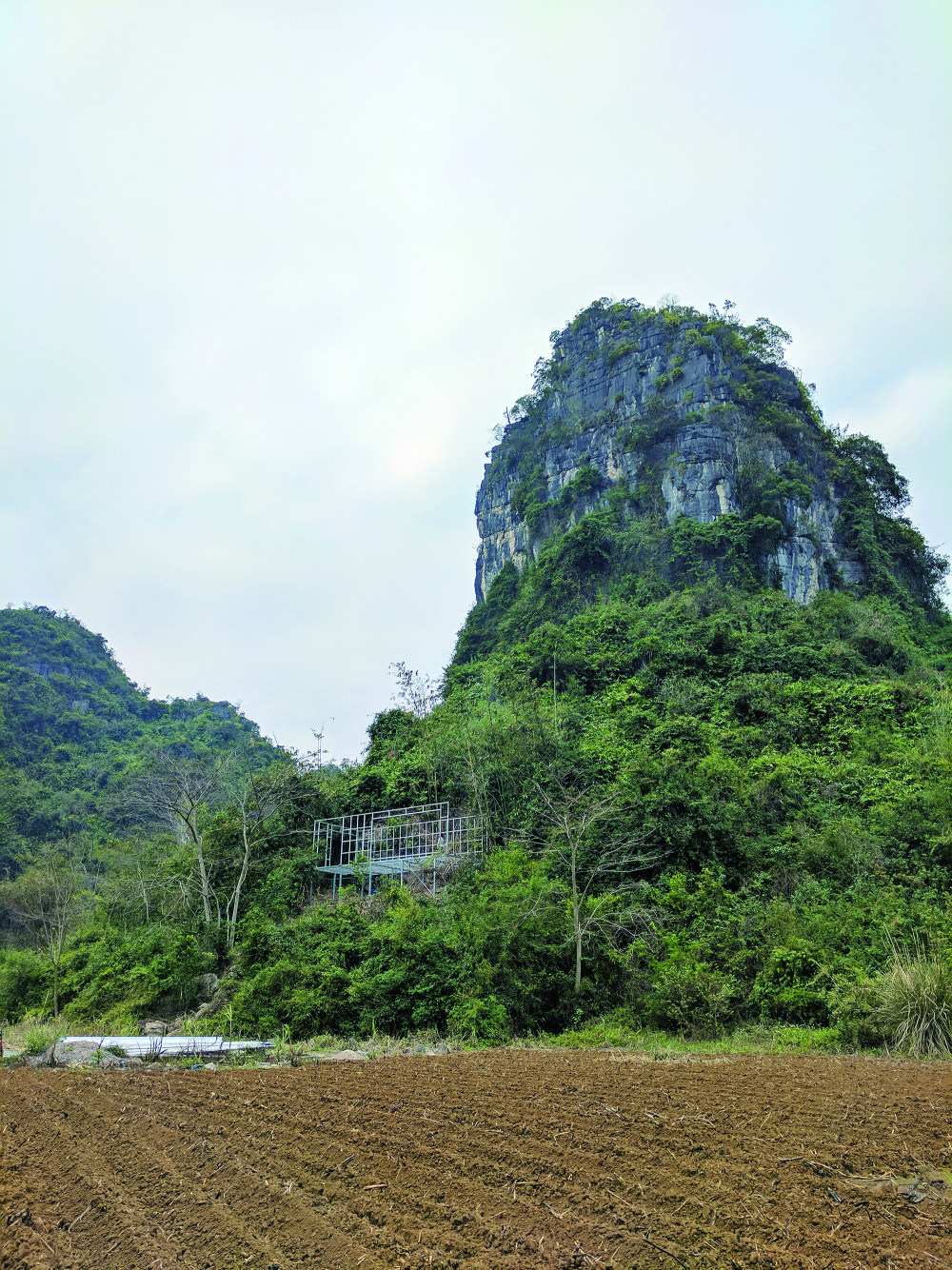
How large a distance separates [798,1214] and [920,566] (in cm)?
3960

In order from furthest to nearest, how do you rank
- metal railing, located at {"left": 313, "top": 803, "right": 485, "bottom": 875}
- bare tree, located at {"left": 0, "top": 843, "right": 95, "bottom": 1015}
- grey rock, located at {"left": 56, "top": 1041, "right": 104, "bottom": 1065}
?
bare tree, located at {"left": 0, "top": 843, "right": 95, "bottom": 1015} < metal railing, located at {"left": 313, "top": 803, "right": 485, "bottom": 875} < grey rock, located at {"left": 56, "top": 1041, "right": 104, "bottom": 1065}

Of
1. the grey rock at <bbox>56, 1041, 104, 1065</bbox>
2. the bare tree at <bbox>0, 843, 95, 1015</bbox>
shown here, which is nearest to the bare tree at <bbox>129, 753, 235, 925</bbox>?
the bare tree at <bbox>0, 843, 95, 1015</bbox>

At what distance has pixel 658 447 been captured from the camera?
125 ft

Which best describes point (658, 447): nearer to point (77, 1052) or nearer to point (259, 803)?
point (259, 803)

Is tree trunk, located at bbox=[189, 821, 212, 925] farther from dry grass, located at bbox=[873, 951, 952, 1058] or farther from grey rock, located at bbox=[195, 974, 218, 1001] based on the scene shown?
dry grass, located at bbox=[873, 951, 952, 1058]

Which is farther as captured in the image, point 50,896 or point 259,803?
point 50,896

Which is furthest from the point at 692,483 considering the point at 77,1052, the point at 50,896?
the point at 77,1052

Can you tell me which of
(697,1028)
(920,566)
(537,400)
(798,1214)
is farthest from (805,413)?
(798,1214)

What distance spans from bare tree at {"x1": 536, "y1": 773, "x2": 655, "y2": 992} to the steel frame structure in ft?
9.51

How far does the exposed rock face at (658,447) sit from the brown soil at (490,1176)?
29.8 meters

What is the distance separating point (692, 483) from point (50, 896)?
102ft

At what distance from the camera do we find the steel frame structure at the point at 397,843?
20047 millimetres

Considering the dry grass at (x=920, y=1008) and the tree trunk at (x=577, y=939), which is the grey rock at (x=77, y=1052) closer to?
the tree trunk at (x=577, y=939)

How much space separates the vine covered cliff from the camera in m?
34.7
